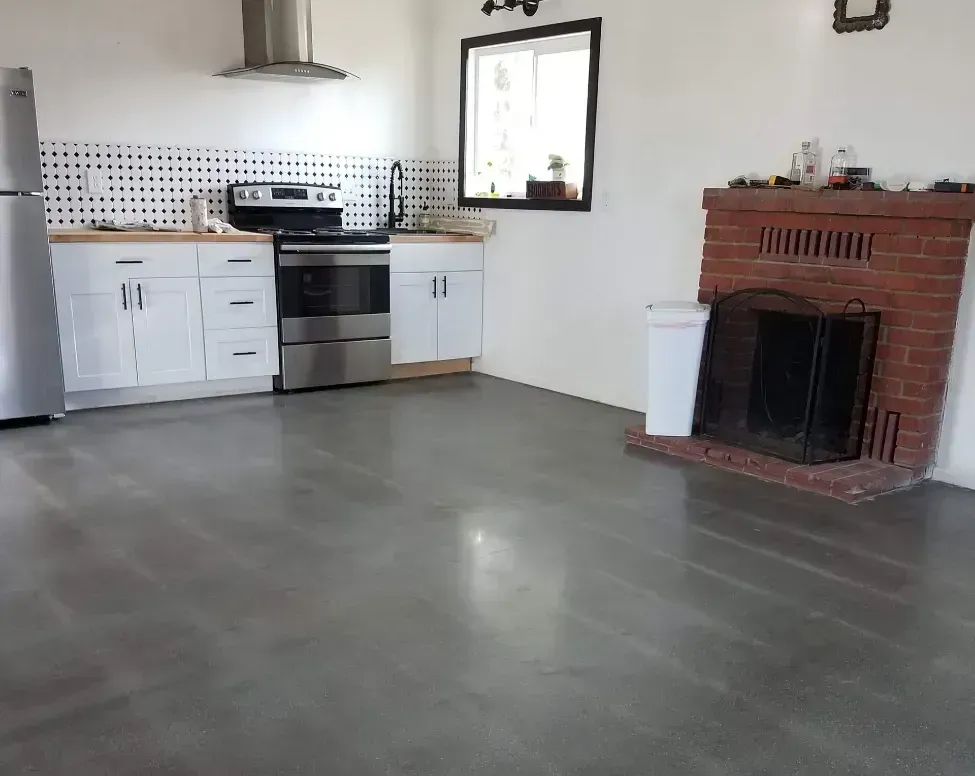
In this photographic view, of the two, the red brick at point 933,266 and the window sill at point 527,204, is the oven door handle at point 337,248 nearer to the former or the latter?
the window sill at point 527,204

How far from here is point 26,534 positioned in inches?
110

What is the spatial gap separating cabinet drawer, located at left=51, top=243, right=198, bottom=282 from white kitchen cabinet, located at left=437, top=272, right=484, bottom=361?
158 cm

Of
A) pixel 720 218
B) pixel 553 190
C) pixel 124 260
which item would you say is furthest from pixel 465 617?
pixel 553 190

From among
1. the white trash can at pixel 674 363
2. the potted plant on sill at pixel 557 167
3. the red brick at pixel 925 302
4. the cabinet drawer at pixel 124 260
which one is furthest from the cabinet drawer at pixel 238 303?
the red brick at pixel 925 302

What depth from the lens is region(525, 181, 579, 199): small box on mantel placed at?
4961 millimetres

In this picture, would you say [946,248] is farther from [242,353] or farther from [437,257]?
[242,353]

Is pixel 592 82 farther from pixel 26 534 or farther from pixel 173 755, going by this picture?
pixel 173 755

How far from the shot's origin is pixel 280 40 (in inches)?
190

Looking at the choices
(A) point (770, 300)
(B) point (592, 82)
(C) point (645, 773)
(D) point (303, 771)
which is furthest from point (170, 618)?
(B) point (592, 82)

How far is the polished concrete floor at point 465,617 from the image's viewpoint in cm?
175

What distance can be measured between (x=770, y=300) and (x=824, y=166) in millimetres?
629

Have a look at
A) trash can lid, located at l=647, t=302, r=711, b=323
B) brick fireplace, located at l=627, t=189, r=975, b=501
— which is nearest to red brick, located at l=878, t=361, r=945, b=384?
brick fireplace, located at l=627, t=189, r=975, b=501

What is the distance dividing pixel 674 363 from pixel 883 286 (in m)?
0.91

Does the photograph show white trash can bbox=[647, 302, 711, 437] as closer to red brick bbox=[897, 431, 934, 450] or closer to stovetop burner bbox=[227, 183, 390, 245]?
red brick bbox=[897, 431, 934, 450]
